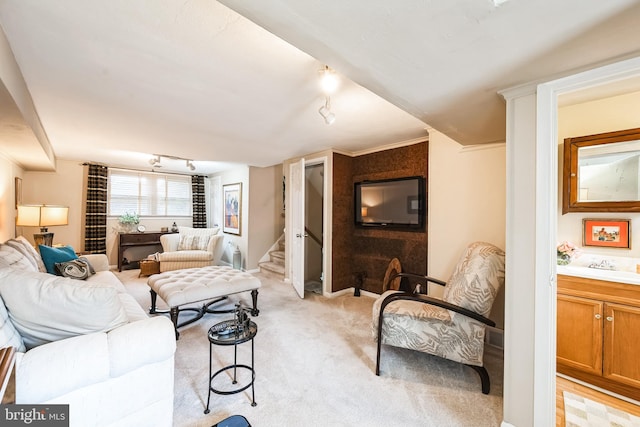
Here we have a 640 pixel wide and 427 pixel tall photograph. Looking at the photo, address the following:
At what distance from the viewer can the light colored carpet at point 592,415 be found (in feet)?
5.15

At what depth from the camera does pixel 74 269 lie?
2.78 metres

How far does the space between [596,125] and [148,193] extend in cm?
729

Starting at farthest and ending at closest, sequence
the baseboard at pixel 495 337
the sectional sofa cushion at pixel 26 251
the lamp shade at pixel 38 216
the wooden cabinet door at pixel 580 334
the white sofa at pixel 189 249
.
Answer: the white sofa at pixel 189 249 → the lamp shade at pixel 38 216 → the baseboard at pixel 495 337 → the sectional sofa cushion at pixel 26 251 → the wooden cabinet door at pixel 580 334

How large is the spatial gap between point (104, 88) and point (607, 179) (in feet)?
13.0

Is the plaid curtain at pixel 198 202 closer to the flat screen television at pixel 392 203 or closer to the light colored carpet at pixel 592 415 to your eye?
the flat screen television at pixel 392 203

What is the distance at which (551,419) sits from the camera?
1.32 m

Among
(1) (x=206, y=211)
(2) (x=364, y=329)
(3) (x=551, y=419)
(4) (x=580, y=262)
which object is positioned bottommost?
(2) (x=364, y=329)

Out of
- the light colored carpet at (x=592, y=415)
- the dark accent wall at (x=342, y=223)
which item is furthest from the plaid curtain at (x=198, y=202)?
the light colored carpet at (x=592, y=415)

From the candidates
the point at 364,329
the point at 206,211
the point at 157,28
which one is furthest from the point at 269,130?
the point at 206,211

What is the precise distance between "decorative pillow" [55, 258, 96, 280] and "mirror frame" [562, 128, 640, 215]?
189 inches

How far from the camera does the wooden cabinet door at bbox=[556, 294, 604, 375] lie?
1.82 m

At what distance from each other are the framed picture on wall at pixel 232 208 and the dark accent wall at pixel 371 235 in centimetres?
254

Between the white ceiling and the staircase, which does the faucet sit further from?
the staircase

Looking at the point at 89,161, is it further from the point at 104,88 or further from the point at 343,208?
the point at 343,208
